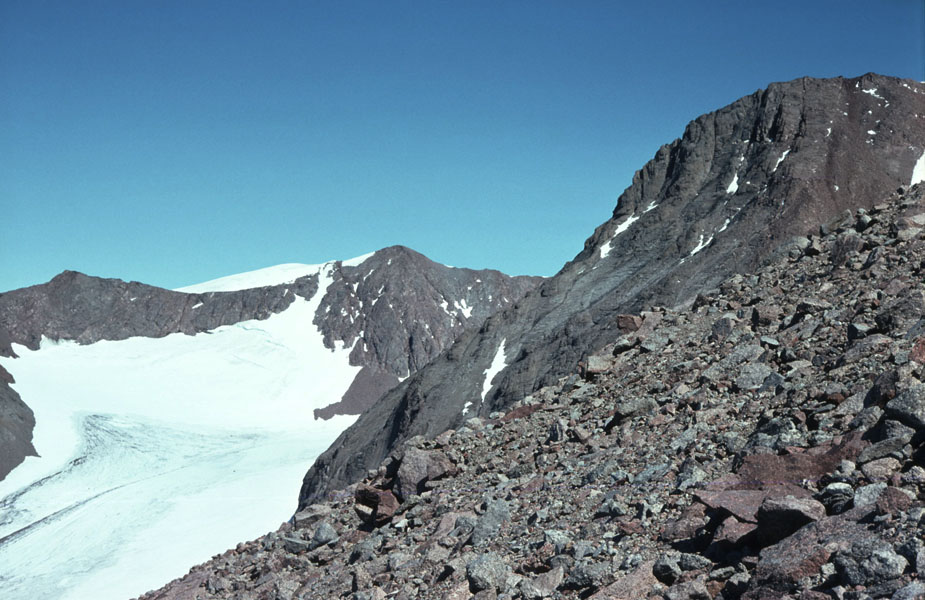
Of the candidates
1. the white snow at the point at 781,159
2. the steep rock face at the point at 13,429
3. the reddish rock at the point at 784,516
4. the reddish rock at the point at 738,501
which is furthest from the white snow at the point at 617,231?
the steep rock face at the point at 13,429

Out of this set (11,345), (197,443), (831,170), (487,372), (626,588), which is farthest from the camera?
(11,345)

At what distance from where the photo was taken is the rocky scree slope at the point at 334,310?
132500 mm

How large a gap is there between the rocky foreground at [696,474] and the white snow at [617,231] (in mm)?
45706

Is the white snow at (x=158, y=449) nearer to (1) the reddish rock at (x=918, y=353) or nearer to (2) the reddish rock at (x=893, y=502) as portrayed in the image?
(1) the reddish rock at (x=918, y=353)

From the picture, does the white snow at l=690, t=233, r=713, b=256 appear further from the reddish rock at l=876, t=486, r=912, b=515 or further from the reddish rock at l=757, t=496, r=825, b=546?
the reddish rock at l=876, t=486, r=912, b=515

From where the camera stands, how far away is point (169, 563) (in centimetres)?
5409

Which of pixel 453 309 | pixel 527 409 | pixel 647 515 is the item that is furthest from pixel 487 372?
pixel 453 309

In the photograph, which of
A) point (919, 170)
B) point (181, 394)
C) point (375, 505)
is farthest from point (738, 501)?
Answer: point (181, 394)

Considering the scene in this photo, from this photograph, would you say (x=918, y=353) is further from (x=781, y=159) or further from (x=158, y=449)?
(x=158, y=449)

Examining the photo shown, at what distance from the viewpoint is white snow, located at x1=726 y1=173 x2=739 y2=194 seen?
57719 millimetres

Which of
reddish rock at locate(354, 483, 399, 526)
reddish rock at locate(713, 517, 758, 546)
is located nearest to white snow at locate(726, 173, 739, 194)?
reddish rock at locate(354, 483, 399, 526)

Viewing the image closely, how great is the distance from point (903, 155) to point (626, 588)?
57938 millimetres

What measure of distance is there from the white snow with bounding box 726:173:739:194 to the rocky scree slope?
260 feet

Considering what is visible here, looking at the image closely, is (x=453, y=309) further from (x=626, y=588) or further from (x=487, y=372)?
(x=626, y=588)
